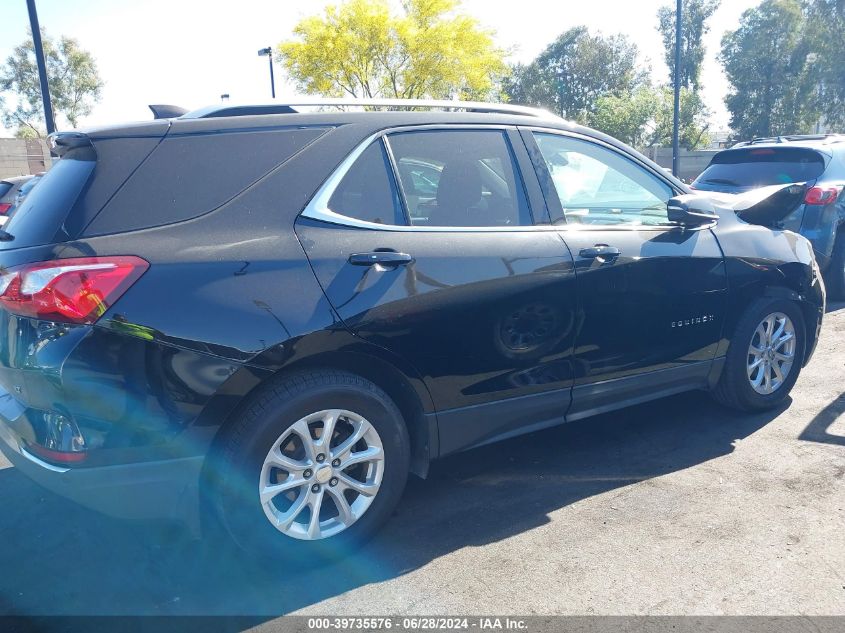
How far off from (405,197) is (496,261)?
0.52m

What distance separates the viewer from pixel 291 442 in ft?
9.73

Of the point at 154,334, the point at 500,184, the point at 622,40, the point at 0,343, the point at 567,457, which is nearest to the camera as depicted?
the point at 154,334

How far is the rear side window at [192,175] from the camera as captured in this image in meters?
2.77

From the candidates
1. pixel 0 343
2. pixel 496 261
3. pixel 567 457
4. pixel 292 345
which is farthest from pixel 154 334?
pixel 567 457

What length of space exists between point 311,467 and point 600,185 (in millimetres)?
2294

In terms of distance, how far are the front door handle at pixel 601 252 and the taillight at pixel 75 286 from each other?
212 cm

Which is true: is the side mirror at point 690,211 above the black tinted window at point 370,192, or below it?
below

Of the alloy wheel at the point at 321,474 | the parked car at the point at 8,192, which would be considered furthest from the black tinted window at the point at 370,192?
the parked car at the point at 8,192

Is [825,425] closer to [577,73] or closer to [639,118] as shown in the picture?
[639,118]

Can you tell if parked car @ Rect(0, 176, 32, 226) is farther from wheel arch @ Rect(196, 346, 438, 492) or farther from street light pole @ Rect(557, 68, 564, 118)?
street light pole @ Rect(557, 68, 564, 118)

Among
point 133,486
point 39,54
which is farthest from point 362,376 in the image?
point 39,54

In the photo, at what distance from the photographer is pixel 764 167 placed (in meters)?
8.25

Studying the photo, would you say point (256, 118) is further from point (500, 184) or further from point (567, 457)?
point (567, 457)

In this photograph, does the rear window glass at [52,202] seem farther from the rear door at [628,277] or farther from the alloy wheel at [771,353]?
the alloy wheel at [771,353]
